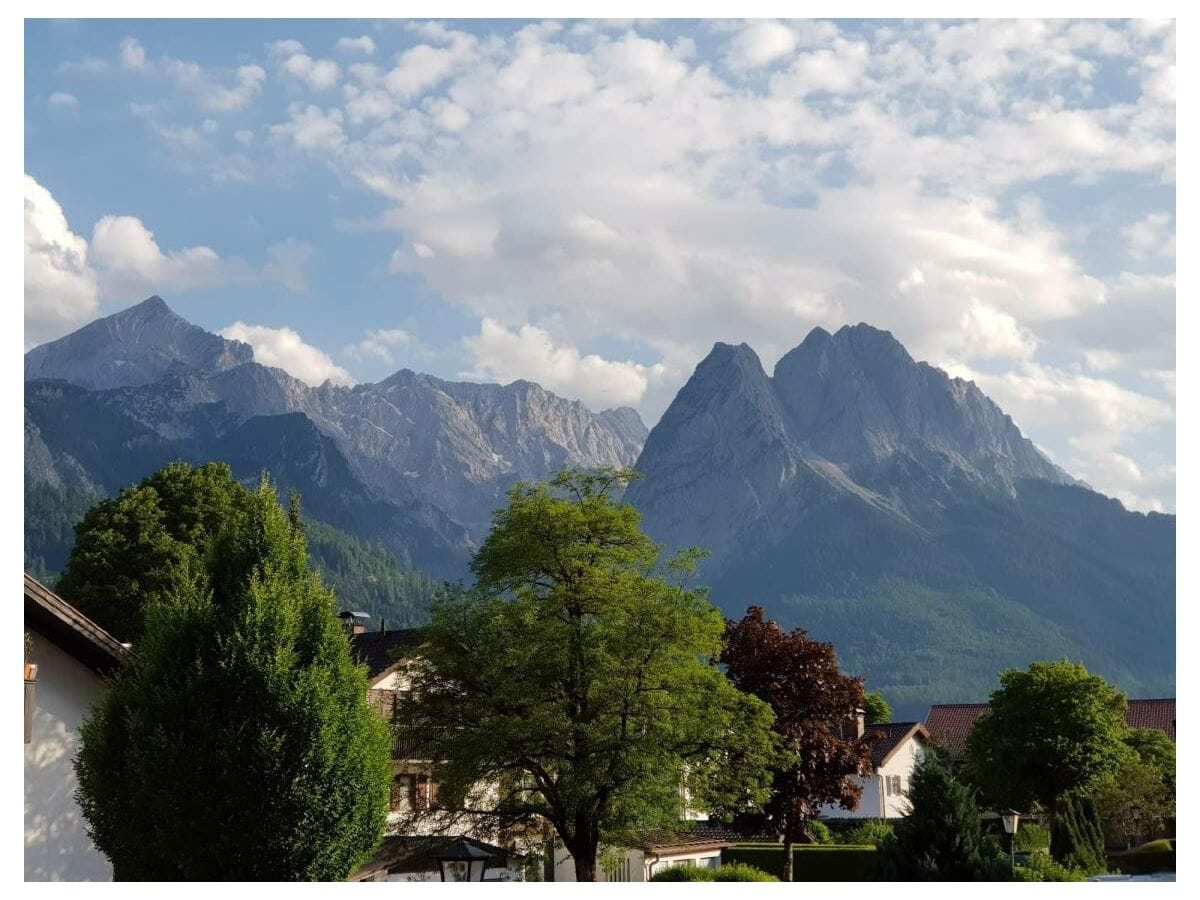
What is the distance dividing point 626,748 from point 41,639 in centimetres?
1519

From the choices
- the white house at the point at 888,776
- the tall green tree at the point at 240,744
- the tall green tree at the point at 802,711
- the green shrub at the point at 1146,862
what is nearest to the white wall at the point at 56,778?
the tall green tree at the point at 240,744

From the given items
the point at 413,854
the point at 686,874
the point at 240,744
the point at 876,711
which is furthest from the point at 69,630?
the point at 876,711

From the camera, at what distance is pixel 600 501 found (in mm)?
40344

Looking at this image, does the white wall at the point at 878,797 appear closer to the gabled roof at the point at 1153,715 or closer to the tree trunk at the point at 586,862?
the gabled roof at the point at 1153,715

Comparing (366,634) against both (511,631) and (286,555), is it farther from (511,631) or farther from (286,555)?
(286,555)

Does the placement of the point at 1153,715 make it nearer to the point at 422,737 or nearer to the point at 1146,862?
the point at 1146,862

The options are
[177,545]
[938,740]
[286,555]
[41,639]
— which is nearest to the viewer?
[286,555]

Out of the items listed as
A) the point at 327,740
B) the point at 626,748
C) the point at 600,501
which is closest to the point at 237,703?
the point at 327,740

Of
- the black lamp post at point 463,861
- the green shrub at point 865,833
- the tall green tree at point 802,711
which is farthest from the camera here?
the green shrub at point 865,833

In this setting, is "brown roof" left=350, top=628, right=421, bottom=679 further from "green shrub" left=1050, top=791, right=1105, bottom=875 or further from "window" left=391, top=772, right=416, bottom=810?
"green shrub" left=1050, top=791, right=1105, bottom=875

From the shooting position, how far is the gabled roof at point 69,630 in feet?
92.7

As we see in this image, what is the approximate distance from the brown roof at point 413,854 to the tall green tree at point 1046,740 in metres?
30.3

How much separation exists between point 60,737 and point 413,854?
13.7 metres
